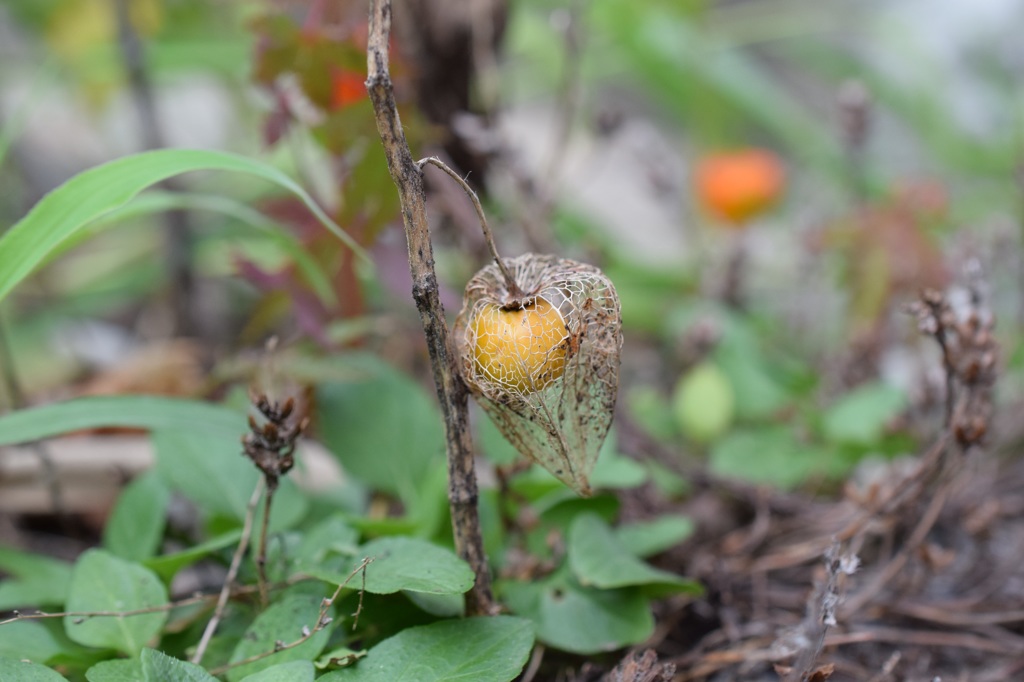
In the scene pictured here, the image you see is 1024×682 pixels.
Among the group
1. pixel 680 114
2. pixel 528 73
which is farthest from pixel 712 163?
pixel 528 73

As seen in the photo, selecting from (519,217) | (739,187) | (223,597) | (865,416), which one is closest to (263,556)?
(223,597)

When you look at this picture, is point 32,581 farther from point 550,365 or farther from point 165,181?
point 165,181

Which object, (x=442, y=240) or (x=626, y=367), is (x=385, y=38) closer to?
(x=442, y=240)

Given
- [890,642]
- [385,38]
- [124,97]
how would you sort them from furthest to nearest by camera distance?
[124,97] → [890,642] → [385,38]

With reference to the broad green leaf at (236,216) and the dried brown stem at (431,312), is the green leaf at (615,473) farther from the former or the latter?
the broad green leaf at (236,216)

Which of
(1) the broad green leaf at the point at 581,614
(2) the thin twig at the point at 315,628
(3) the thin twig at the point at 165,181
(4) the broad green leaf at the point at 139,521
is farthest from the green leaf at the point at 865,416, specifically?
(3) the thin twig at the point at 165,181

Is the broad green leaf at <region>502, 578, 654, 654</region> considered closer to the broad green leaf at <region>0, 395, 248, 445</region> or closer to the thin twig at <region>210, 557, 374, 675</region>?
the thin twig at <region>210, 557, 374, 675</region>

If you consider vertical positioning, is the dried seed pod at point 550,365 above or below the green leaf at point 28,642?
above
